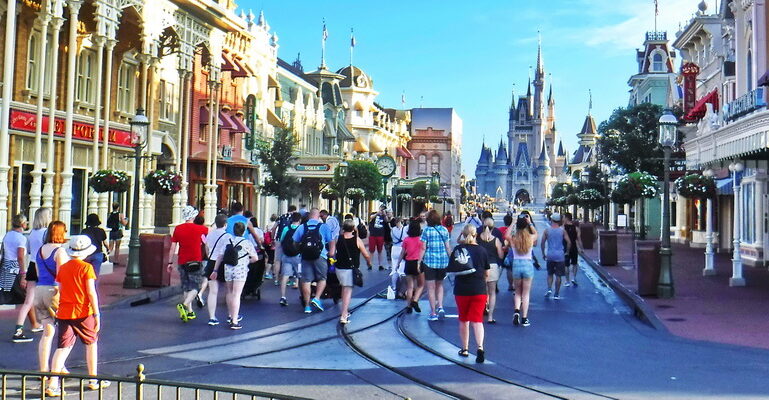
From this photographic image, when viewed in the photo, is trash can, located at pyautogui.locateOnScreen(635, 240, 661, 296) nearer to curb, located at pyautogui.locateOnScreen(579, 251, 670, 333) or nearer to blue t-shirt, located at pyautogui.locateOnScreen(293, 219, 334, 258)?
curb, located at pyautogui.locateOnScreen(579, 251, 670, 333)

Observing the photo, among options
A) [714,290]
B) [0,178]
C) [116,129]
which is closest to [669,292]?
[714,290]

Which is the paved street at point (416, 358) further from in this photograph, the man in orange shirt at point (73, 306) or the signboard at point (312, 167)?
the signboard at point (312, 167)

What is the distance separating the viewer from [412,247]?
47.7 ft

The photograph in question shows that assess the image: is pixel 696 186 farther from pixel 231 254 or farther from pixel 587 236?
pixel 587 236

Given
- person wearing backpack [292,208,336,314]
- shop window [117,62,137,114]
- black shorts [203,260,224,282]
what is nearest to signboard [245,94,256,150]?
shop window [117,62,137,114]

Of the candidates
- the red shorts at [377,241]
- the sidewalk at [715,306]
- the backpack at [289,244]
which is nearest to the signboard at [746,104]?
the sidewalk at [715,306]

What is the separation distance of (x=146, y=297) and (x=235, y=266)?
14.0 ft

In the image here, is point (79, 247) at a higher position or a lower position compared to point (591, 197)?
lower

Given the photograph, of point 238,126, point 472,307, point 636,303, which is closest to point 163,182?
point 636,303

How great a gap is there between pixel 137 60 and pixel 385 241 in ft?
37.7

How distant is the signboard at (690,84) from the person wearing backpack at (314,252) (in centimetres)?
3052

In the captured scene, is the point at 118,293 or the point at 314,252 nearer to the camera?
the point at 314,252

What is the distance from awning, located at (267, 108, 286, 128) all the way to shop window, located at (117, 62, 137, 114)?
17682 millimetres

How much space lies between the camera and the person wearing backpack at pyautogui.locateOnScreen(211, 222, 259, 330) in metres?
12.5
